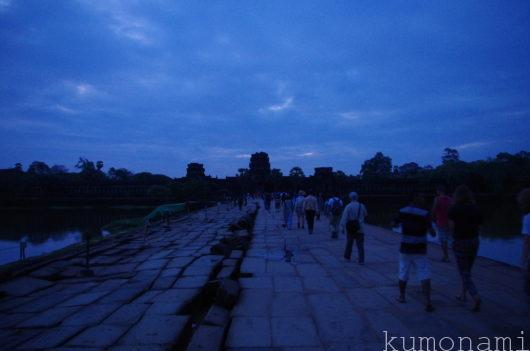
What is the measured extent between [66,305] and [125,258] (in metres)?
3.70

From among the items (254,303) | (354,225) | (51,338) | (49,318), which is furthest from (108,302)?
(354,225)

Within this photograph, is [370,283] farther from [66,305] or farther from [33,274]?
[33,274]

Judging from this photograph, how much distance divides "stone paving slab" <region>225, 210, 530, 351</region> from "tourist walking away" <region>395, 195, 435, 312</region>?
33 centimetres

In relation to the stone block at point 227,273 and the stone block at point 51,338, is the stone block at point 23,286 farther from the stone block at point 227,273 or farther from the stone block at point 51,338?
the stone block at point 227,273

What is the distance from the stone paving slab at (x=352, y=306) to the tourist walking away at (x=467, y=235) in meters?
0.34

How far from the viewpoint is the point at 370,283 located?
5824 mm

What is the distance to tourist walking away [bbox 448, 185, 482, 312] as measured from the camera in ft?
14.3

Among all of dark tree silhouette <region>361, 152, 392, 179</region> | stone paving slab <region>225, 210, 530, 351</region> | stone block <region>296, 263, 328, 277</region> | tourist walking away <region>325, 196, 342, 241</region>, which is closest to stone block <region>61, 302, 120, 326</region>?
stone paving slab <region>225, 210, 530, 351</region>

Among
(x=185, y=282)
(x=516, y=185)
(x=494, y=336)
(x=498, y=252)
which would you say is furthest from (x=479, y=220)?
(x=516, y=185)

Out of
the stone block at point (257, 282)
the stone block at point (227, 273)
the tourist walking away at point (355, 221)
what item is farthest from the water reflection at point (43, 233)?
the tourist walking away at point (355, 221)

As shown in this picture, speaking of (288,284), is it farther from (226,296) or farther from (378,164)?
(378,164)
